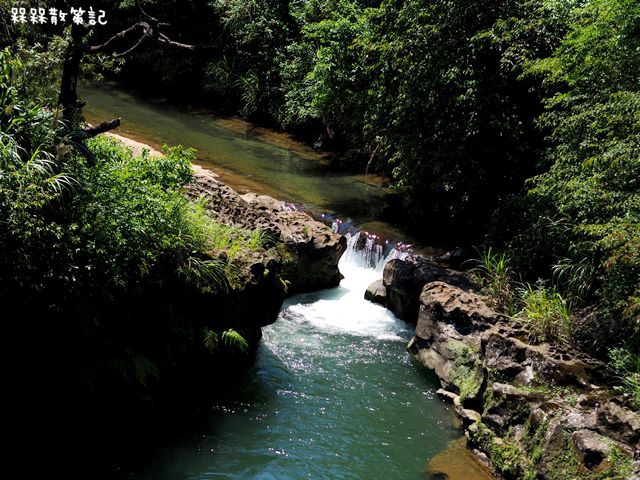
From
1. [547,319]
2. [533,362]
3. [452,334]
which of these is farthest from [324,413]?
[547,319]

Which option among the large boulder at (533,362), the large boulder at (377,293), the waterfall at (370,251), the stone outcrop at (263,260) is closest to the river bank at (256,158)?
the waterfall at (370,251)

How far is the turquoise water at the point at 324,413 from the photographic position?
7.55m

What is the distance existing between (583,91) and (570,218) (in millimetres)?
2611

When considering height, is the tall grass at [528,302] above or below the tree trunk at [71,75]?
below

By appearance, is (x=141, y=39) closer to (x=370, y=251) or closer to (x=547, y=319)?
(x=547, y=319)

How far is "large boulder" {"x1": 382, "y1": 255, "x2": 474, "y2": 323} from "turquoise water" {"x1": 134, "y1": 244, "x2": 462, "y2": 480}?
0.32 metres

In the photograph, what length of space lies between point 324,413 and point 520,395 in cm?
264

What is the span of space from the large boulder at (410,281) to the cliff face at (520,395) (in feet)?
0.98

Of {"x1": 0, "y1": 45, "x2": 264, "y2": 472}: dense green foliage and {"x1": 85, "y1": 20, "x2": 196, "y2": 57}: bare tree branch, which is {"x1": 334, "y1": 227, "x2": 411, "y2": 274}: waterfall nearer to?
{"x1": 0, "y1": 45, "x2": 264, "y2": 472}: dense green foliage

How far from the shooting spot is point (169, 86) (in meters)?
27.9

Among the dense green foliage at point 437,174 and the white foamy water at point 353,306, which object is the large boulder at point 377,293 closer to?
the white foamy water at point 353,306

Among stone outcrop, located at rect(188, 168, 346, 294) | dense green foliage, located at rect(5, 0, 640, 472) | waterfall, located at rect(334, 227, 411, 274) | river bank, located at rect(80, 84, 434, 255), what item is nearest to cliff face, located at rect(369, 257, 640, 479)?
dense green foliage, located at rect(5, 0, 640, 472)

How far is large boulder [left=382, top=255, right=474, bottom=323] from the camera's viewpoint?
11.8 metres

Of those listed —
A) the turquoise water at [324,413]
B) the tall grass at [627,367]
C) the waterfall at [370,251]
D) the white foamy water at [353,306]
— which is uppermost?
the tall grass at [627,367]
